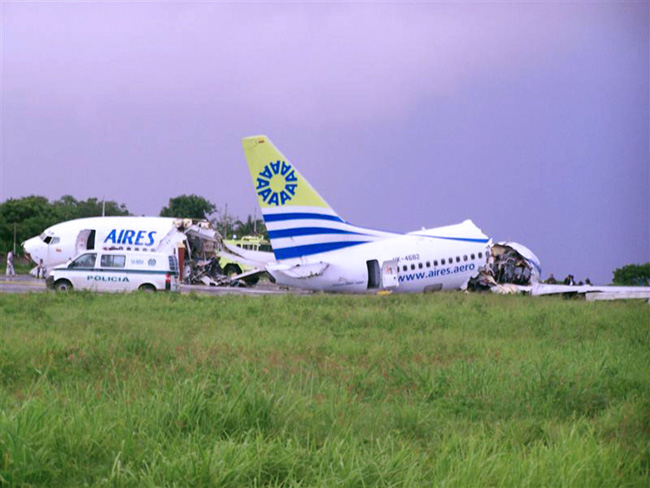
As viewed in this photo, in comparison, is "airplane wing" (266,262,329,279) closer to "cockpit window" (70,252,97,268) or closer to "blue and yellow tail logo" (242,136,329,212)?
"blue and yellow tail logo" (242,136,329,212)

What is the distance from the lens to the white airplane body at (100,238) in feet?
115

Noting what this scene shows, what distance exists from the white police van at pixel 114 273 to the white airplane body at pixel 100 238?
985 cm

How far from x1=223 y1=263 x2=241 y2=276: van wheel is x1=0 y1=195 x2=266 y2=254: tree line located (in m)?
10.4

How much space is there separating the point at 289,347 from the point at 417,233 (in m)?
18.1

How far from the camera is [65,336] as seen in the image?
11.4m

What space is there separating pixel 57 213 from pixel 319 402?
6820 cm

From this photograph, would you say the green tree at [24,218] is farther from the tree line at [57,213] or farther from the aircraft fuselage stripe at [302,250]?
the aircraft fuselage stripe at [302,250]

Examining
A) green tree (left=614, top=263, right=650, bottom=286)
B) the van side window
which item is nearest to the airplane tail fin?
the van side window

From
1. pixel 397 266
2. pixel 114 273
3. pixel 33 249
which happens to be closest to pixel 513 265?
pixel 397 266

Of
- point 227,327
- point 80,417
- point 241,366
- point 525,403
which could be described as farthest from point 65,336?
point 525,403

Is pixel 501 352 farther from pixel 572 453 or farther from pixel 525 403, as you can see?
pixel 572 453

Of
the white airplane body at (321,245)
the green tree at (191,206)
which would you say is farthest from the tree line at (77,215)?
the white airplane body at (321,245)

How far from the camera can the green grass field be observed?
5.06m

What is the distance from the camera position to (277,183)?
25.7 m
